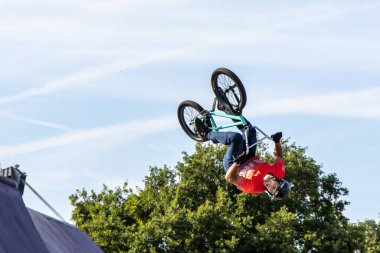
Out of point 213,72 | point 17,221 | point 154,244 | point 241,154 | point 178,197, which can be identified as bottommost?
point 17,221

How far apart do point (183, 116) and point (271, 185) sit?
3.08 metres

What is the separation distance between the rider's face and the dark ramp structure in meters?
4.58

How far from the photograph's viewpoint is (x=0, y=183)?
14.7 meters

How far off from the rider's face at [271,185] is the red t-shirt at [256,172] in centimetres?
28

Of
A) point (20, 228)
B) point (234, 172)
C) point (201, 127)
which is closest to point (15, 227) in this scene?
point (20, 228)

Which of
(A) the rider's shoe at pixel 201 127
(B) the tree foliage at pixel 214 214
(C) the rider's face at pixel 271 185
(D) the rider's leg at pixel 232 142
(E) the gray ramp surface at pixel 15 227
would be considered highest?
(B) the tree foliage at pixel 214 214

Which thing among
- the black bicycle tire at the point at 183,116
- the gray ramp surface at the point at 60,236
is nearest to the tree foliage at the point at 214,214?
the gray ramp surface at the point at 60,236

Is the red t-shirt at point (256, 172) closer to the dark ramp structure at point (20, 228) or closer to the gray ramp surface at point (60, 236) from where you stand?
the dark ramp structure at point (20, 228)

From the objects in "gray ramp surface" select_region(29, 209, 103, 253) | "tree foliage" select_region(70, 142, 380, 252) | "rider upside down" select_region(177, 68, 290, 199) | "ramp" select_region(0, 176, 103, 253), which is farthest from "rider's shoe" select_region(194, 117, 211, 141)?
"tree foliage" select_region(70, 142, 380, 252)

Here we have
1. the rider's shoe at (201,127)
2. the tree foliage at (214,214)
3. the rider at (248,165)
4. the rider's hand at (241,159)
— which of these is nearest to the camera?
the rider at (248,165)

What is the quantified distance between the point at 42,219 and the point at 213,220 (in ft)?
70.5

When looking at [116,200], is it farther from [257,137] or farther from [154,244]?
[257,137]

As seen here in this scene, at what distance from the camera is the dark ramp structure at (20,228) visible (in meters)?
13.6

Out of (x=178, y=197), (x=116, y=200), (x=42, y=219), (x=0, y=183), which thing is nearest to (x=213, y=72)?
(x=0, y=183)
